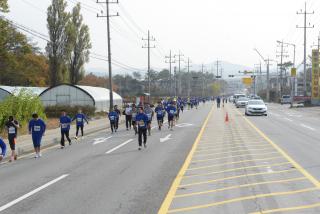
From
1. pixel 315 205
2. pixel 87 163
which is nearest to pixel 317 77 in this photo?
pixel 87 163

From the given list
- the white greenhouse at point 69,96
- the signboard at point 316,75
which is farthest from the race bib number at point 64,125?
the signboard at point 316,75

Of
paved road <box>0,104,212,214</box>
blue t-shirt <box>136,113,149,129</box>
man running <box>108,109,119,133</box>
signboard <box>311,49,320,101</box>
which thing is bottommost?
paved road <box>0,104,212,214</box>

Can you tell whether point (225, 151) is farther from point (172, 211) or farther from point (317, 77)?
point (317, 77)

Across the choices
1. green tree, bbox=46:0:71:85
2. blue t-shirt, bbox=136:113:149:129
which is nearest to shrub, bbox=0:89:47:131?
blue t-shirt, bbox=136:113:149:129

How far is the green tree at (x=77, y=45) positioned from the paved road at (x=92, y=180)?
→ 46.4 metres

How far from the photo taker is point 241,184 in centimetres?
1105

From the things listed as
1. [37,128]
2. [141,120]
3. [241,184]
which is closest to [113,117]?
[141,120]

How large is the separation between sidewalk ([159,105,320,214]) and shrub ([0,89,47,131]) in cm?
1442

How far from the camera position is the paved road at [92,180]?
30.6ft

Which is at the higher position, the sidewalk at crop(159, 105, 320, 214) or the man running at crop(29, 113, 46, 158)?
the man running at crop(29, 113, 46, 158)

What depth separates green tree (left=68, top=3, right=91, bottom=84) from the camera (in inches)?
2583

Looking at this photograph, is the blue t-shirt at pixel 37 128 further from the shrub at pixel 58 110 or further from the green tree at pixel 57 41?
the green tree at pixel 57 41

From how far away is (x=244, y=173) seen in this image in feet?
41.4

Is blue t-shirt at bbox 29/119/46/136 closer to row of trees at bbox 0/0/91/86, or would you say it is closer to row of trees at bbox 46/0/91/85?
row of trees at bbox 0/0/91/86
